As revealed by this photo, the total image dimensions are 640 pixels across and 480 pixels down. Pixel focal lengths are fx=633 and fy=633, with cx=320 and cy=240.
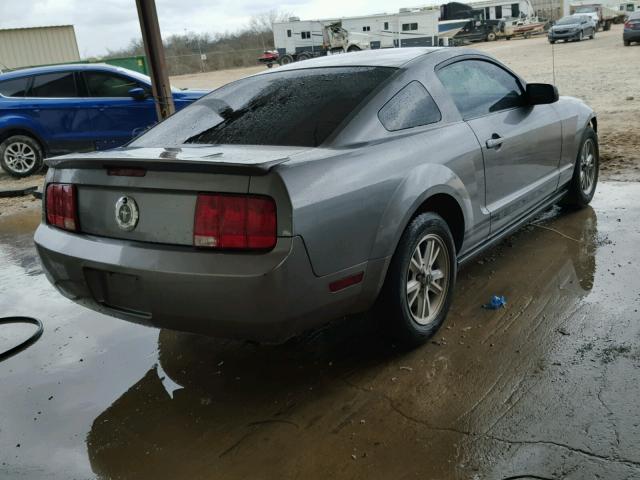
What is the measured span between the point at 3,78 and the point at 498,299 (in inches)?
356

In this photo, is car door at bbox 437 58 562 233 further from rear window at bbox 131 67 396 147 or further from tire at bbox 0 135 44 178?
tire at bbox 0 135 44 178

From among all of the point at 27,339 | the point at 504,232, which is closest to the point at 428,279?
the point at 504,232

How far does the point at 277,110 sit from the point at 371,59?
28.9 inches

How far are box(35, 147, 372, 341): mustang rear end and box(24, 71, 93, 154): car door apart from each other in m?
7.38

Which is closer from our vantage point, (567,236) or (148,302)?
(148,302)

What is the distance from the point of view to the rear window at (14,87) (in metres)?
9.88

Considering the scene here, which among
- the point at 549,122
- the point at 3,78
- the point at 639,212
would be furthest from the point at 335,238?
the point at 3,78

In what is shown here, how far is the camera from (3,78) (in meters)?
9.89

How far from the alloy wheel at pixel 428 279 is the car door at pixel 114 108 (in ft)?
24.3

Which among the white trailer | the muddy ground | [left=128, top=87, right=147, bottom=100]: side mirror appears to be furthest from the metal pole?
the white trailer

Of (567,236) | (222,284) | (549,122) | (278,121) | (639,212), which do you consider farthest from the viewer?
(639,212)

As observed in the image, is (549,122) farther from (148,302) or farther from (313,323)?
(148,302)

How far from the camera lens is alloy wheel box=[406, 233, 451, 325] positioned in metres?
3.26

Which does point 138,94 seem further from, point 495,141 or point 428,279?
point 428,279
